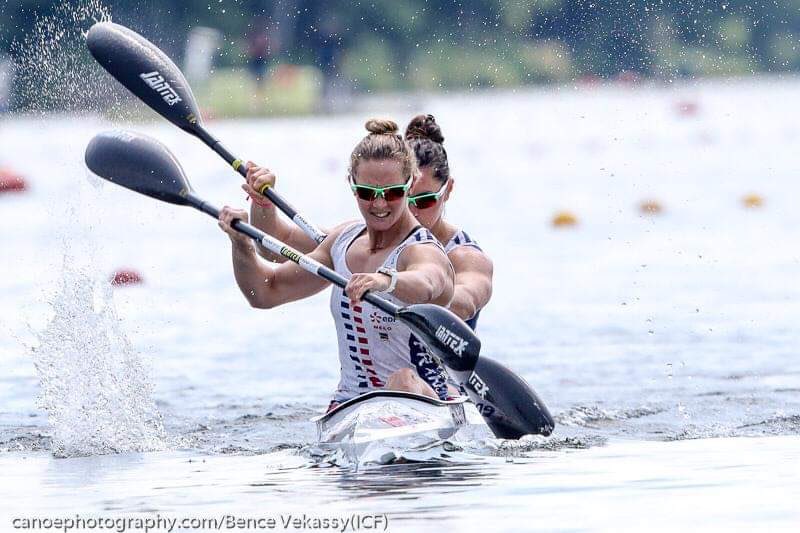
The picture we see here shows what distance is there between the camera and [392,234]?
705 centimetres

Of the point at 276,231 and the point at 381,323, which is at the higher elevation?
the point at 276,231

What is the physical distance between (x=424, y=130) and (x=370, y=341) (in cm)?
117

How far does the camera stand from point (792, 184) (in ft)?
78.2

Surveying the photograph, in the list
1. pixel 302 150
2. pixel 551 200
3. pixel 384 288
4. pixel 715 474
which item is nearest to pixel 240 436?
pixel 384 288

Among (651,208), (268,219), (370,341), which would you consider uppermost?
(651,208)

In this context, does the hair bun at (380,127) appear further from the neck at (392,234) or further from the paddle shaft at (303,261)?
the paddle shaft at (303,261)

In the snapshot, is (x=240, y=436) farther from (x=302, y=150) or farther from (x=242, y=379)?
(x=302, y=150)

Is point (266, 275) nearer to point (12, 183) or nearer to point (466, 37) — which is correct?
point (12, 183)

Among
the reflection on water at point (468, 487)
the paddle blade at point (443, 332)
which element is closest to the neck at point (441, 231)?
the paddle blade at point (443, 332)

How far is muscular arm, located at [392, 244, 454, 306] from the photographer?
6.72 metres

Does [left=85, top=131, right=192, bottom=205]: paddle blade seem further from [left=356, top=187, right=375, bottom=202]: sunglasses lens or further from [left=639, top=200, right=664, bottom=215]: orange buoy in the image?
[left=639, top=200, right=664, bottom=215]: orange buoy

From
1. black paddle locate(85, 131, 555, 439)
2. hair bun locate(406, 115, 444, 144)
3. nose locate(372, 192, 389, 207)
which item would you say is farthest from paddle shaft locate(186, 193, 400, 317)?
hair bun locate(406, 115, 444, 144)

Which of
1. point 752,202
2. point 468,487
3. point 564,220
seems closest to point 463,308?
point 468,487

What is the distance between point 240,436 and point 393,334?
1.58 meters
